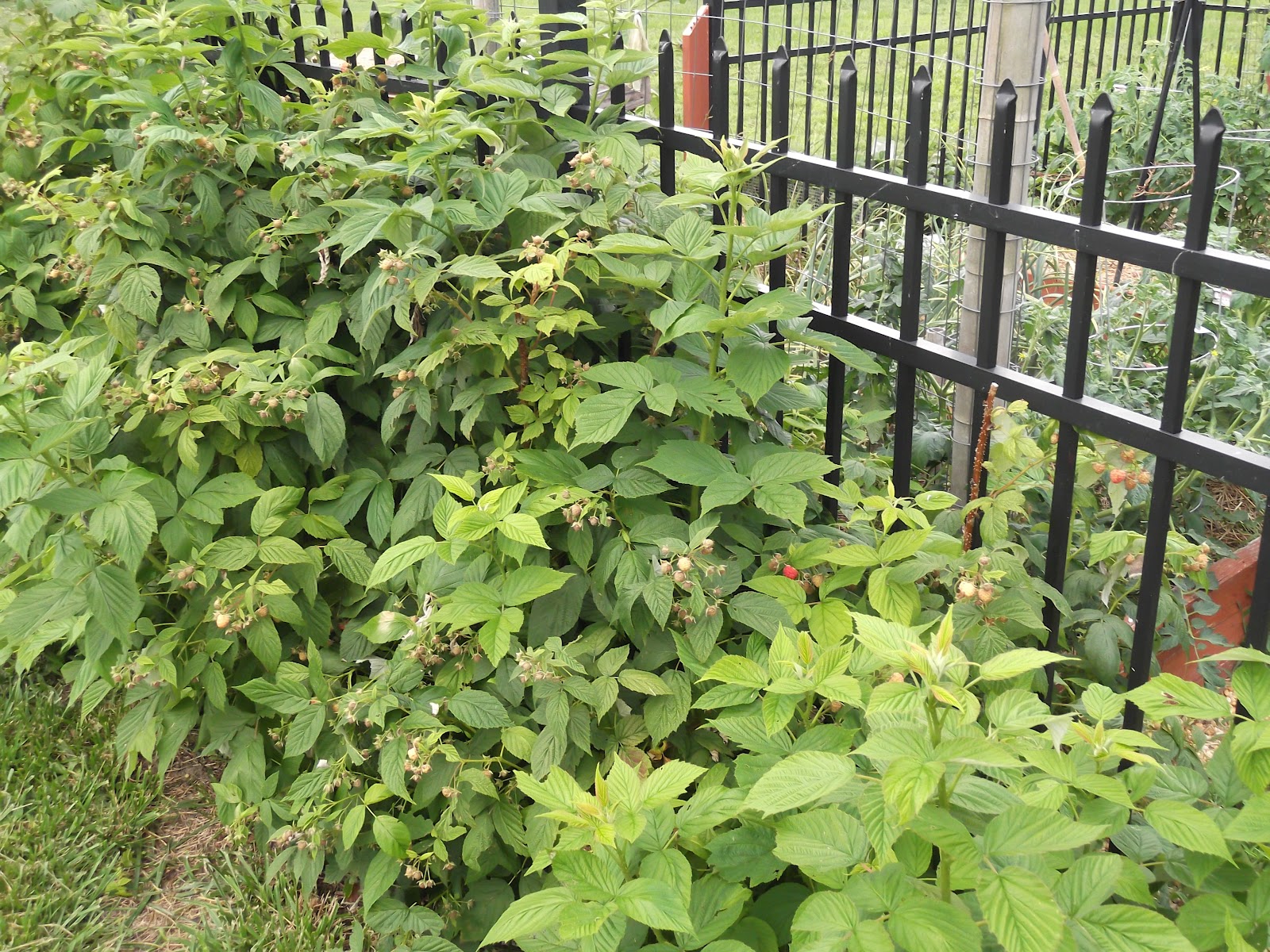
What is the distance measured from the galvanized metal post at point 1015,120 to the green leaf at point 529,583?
1065 millimetres

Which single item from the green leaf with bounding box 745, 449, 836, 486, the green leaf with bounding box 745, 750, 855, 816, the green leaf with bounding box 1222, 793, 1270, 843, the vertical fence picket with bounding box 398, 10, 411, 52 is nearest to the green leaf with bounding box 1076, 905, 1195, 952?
the green leaf with bounding box 1222, 793, 1270, 843

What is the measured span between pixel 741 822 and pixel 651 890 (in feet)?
1.20

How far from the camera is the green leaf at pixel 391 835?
2.19 m

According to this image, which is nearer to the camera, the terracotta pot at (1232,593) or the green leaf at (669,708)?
the green leaf at (669,708)

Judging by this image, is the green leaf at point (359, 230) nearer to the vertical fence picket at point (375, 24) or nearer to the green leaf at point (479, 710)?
the green leaf at point (479, 710)

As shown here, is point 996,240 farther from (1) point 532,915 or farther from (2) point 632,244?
(1) point 532,915

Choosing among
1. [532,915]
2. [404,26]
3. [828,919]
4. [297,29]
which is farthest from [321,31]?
[828,919]

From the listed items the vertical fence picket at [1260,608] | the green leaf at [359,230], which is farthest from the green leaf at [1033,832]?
the green leaf at [359,230]

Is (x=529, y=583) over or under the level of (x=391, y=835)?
over

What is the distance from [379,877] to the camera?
7.43ft

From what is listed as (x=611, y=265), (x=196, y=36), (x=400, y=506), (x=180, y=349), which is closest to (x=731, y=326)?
(x=611, y=265)

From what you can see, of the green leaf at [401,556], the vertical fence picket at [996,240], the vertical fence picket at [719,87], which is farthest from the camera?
the vertical fence picket at [719,87]

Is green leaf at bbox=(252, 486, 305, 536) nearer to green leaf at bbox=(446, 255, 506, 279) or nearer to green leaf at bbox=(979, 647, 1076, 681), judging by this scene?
green leaf at bbox=(446, 255, 506, 279)

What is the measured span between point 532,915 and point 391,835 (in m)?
0.66
